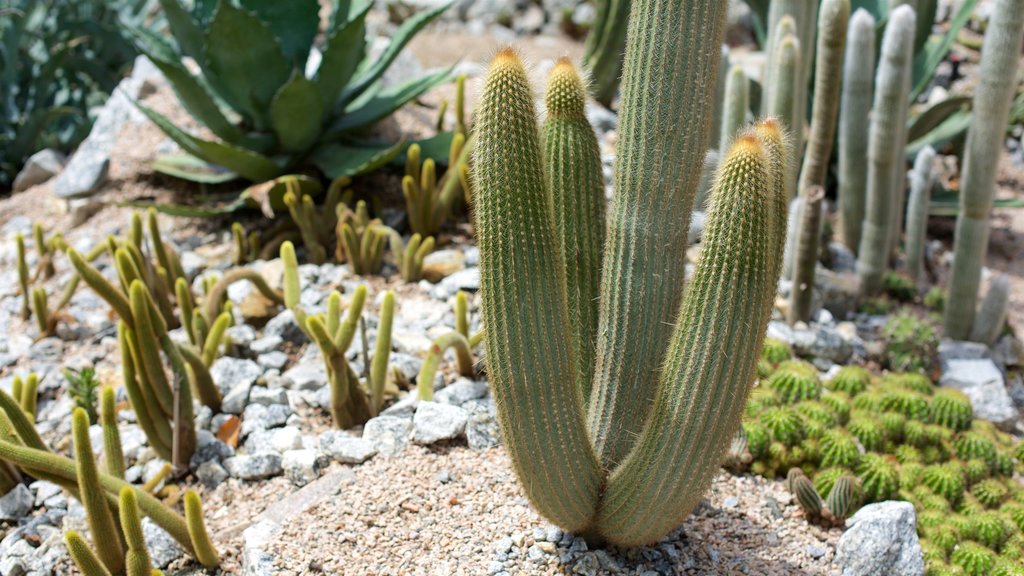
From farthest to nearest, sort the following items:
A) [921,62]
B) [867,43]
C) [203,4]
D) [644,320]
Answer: [921,62] → [203,4] → [867,43] → [644,320]

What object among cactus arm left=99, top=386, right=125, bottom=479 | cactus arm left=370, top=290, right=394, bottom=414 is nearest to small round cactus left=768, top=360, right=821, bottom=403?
cactus arm left=370, top=290, right=394, bottom=414

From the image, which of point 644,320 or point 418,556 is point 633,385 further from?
point 418,556

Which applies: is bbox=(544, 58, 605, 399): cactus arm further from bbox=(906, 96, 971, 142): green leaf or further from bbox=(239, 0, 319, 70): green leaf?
bbox=(906, 96, 971, 142): green leaf

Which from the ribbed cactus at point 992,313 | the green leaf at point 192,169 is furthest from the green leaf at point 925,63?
the green leaf at point 192,169

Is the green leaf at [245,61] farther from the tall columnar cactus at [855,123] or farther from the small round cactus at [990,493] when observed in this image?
the small round cactus at [990,493]

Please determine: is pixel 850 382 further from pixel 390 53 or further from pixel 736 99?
pixel 390 53

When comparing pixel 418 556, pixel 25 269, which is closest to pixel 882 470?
pixel 418 556
